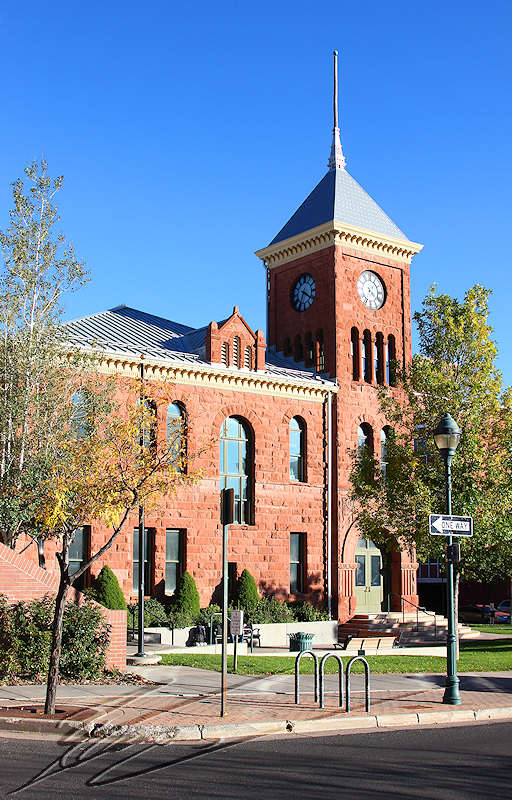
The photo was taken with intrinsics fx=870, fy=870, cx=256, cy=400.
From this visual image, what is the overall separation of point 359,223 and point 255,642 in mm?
19472

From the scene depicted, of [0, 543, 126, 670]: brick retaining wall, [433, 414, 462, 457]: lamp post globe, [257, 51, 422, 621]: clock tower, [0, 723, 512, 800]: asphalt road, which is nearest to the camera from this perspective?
[0, 723, 512, 800]: asphalt road

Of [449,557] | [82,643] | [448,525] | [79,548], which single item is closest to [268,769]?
[82,643]

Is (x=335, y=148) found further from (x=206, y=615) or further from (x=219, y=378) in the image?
(x=206, y=615)

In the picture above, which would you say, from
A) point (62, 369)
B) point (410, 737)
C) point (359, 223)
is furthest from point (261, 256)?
point (410, 737)

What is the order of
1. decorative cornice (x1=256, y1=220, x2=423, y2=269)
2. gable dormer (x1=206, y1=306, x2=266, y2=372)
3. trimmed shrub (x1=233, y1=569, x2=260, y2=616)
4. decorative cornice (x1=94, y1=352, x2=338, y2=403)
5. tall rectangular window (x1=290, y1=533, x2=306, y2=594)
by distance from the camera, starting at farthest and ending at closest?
decorative cornice (x1=256, y1=220, x2=423, y2=269) < tall rectangular window (x1=290, y1=533, x2=306, y2=594) < gable dormer (x1=206, y1=306, x2=266, y2=372) < trimmed shrub (x1=233, y1=569, x2=260, y2=616) < decorative cornice (x1=94, y1=352, x2=338, y2=403)

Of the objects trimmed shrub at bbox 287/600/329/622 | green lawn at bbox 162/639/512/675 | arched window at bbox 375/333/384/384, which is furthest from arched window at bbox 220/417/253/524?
green lawn at bbox 162/639/512/675

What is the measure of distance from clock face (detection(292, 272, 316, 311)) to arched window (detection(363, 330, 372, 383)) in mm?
3028

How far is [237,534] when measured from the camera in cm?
3353

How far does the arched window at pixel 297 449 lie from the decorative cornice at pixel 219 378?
3.85 ft

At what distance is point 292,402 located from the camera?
3619 cm

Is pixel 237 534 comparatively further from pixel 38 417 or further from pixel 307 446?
pixel 38 417

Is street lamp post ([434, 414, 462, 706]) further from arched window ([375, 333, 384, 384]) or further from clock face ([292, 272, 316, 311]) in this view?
clock face ([292, 272, 316, 311])

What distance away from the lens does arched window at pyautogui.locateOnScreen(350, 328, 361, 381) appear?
1533 inches

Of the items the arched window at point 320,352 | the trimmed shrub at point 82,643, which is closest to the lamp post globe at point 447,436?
the trimmed shrub at point 82,643
